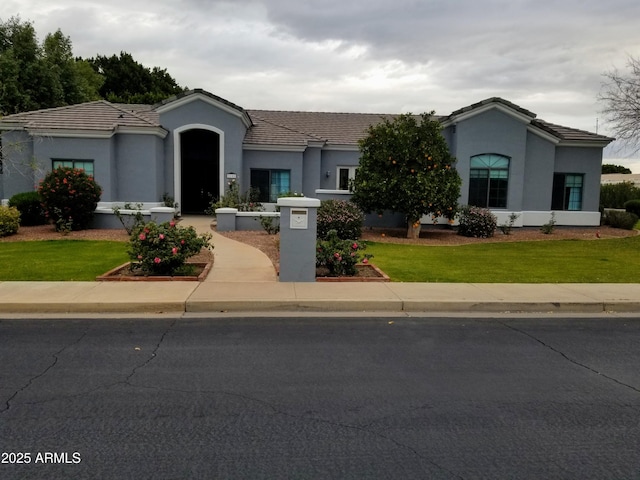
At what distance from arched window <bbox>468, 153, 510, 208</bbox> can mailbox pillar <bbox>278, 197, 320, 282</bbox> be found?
1409cm

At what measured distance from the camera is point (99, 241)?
1566cm

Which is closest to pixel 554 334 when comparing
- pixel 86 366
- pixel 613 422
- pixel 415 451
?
pixel 613 422

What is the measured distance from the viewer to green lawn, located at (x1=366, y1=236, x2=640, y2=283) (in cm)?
1112

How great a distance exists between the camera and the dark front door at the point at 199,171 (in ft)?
84.1

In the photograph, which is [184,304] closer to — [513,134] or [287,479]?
[287,479]

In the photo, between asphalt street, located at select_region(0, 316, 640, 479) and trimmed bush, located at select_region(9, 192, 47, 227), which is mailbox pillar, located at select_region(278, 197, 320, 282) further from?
trimmed bush, located at select_region(9, 192, 47, 227)

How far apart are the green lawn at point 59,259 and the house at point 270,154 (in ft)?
20.9

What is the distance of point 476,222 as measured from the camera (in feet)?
64.7

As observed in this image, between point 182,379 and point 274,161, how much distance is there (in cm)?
1917

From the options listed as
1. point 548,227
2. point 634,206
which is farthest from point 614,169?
point 548,227

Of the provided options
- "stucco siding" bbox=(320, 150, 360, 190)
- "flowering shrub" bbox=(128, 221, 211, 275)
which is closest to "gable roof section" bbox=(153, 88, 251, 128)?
"stucco siding" bbox=(320, 150, 360, 190)

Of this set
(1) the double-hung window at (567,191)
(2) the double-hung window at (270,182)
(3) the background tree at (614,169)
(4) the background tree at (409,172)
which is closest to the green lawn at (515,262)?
(4) the background tree at (409,172)

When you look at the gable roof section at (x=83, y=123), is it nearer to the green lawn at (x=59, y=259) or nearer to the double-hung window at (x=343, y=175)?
the green lawn at (x=59, y=259)

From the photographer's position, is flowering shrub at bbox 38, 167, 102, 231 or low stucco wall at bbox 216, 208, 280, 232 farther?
low stucco wall at bbox 216, 208, 280, 232
